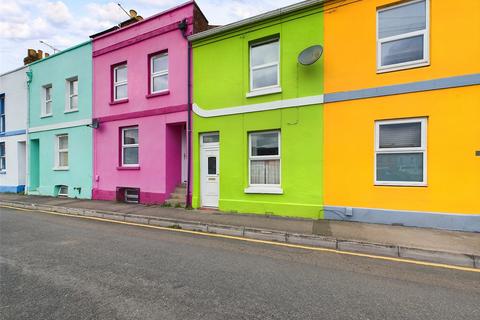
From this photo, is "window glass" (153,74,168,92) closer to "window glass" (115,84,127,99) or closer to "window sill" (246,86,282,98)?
"window glass" (115,84,127,99)

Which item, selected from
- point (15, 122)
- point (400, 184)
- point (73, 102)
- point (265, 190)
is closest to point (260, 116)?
point (265, 190)

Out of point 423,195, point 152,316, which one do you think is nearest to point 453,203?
point 423,195

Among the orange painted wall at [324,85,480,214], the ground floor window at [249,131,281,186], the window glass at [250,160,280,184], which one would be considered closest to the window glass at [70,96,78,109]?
the ground floor window at [249,131,281,186]

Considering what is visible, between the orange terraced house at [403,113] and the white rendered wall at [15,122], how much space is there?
1671cm

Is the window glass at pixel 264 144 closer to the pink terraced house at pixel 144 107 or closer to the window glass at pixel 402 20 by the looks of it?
the pink terraced house at pixel 144 107

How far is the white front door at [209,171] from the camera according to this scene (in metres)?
9.19

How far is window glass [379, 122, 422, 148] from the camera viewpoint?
655 cm

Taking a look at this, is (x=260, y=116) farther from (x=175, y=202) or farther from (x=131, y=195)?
(x=131, y=195)

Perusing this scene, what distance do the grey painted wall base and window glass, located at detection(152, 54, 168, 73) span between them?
26.6 ft

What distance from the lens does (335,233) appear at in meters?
5.86

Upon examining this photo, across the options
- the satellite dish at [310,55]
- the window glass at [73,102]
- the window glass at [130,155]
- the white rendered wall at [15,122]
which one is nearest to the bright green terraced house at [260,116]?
the satellite dish at [310,55]

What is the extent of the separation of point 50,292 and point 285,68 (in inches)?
297

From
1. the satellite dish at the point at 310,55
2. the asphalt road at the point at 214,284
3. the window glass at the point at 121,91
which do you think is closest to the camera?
the asphalt road at the point at 214,284

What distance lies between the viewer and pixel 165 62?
10391 mm
